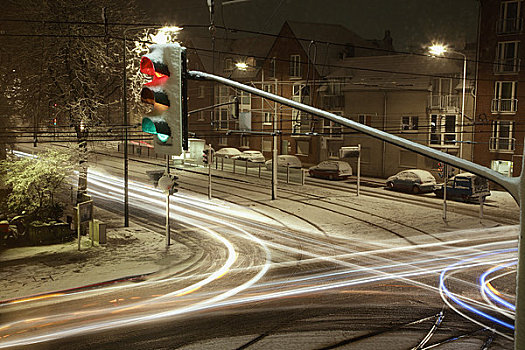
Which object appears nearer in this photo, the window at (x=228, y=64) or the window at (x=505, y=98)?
the window at (x=505, y=98)

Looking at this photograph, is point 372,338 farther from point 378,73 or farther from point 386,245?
point 378,73

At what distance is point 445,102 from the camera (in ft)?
128

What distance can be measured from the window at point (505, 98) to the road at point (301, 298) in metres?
16.4

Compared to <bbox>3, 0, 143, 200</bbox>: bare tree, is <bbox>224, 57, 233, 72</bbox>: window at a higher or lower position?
higher

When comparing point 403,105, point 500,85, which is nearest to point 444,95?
point 403,105

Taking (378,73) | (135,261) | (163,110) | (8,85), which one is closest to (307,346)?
(163,110)

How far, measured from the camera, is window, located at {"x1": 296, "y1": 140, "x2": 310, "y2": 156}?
162ft

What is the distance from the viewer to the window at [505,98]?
3541 cm

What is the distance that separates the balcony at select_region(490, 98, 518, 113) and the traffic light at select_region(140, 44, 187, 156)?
118 feet

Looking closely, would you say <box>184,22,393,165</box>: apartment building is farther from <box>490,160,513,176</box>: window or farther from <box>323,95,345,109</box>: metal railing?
<box>490,160,513,176</box>: window

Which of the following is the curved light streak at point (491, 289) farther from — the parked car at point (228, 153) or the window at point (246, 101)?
the window at point (246, 101)

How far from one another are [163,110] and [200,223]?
19399mm

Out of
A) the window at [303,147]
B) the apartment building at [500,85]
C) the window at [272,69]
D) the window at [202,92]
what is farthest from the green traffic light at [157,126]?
the window at [202,92]

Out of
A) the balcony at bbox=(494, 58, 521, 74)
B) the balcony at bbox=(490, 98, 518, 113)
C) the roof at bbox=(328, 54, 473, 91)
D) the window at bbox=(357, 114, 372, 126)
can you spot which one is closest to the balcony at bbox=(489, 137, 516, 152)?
the balcony at bbox=(490, 98, 518, 113)
